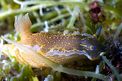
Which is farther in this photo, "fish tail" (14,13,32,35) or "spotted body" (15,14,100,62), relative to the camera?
"fish tail" (14,13,32,35)

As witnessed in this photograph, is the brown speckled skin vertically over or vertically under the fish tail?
under

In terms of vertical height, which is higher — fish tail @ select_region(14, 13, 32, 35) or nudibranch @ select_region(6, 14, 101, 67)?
fish tail @ select_region(14, 13, 32, 35)

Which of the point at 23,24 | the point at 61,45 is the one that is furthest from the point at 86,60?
the point at 23,24

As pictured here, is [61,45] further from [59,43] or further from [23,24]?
[23,24]

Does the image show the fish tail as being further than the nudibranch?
Yes

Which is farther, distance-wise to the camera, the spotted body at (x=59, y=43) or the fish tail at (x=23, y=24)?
the fish tail at (x=23, y=24)

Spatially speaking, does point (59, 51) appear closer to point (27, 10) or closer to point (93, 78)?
point (93, 78)

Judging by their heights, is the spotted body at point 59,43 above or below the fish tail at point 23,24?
below
